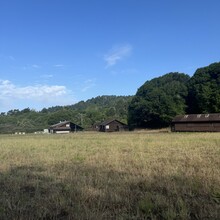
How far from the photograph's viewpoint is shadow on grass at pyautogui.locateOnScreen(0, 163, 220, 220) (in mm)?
6652

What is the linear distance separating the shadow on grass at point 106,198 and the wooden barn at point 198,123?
2246 inches

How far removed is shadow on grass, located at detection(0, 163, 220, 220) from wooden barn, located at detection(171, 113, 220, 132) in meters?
57.1

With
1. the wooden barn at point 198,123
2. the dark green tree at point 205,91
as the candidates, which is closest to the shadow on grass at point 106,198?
the wooden barn at point 198,123

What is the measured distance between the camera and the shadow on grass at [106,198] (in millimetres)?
6652

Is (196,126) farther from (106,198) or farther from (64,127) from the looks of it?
(64,127)

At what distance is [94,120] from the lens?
151 m

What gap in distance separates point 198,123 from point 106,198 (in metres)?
61.8

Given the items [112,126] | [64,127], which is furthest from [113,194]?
[64,127]

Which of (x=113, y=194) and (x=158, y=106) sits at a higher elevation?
(x=158, y=106)

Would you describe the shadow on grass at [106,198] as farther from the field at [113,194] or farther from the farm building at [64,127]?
the farm building at [64,127]

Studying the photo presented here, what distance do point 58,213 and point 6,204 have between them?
1.47 meters

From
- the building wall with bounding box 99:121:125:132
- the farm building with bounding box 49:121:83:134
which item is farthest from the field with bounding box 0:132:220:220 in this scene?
the farm building with bounding box 49:121:83:134

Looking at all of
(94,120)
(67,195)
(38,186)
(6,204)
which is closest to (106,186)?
(67,195)

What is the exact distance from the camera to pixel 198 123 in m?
67.2
